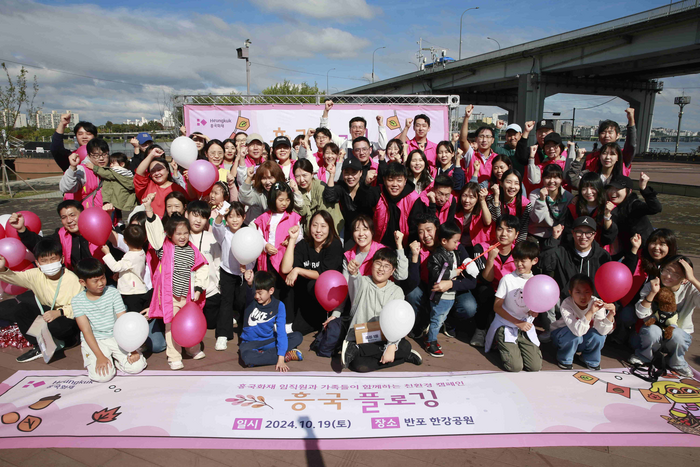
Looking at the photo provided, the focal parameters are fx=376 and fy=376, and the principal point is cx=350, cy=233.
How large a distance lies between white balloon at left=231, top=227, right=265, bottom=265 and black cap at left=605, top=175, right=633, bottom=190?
356 cm

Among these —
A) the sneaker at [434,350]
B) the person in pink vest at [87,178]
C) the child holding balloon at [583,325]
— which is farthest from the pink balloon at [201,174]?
the child holding balloon at [583,325]

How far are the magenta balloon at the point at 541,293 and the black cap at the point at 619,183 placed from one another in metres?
1.51

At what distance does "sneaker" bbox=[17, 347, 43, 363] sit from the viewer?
346cm

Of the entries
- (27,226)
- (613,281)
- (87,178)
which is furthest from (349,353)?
(27,226)

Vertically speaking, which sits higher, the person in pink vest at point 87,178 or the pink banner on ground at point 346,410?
the person in pink vest at point 87,178

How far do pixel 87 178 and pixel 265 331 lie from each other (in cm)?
306

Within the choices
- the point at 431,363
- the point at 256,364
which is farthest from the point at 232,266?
the point at 431,363

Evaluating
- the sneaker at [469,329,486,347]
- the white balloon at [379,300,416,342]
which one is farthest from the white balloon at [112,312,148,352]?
the sneaker at [469,329,486,347]

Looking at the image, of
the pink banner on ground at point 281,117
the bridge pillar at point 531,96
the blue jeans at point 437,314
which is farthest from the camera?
the bridge pillar at point 531,96

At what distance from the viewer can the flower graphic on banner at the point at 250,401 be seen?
9.03 ft

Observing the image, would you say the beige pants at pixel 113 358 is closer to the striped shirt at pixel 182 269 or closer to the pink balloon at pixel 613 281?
Result: the striped shirt at pixel 182 269

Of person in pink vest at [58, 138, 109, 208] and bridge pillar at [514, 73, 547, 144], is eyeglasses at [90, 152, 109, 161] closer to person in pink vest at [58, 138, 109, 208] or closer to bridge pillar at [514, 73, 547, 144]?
person in pink vest at [58, 138, 109, 208]

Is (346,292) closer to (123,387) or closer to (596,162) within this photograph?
(123,387)

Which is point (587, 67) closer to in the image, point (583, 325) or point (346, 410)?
point (583, 325)
